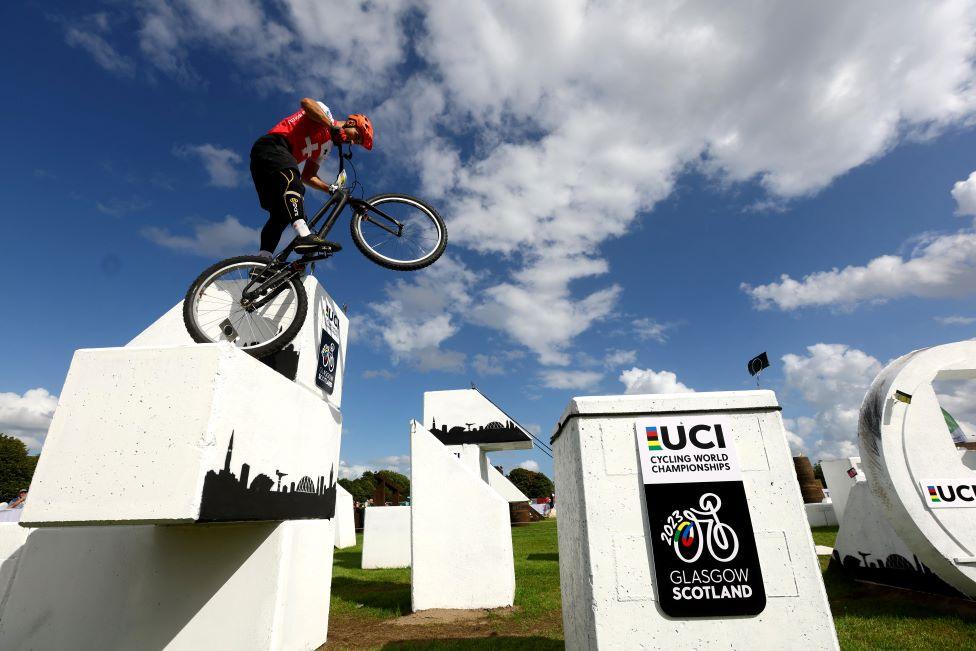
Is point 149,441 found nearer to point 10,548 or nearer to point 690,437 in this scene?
point 10,548

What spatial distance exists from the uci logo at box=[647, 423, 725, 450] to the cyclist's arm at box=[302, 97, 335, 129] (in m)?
5.16

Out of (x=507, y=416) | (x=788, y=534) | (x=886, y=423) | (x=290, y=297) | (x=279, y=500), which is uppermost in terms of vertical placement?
(x=507, y=416)

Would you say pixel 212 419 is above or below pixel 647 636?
above

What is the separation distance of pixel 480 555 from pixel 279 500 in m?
5.08

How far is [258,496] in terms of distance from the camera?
13.2 ft

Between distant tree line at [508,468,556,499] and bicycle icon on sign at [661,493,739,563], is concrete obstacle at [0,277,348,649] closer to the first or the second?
bicycle icon on sign at [661,493,739,563]

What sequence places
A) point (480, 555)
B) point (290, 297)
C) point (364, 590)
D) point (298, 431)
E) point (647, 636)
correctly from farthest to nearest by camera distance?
point (364, 590)
point (480, 555)
point (290, 297)
point (298, 431)
point (647, 636)

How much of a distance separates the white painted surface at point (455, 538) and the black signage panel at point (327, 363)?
293 centimetres

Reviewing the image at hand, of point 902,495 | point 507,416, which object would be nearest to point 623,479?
point 902,495

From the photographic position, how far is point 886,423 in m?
6.52

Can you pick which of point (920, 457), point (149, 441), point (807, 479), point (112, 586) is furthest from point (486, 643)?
point (807, 479)

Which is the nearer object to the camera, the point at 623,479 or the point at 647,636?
the point at 647,636

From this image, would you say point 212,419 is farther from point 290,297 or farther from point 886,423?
point 886,423

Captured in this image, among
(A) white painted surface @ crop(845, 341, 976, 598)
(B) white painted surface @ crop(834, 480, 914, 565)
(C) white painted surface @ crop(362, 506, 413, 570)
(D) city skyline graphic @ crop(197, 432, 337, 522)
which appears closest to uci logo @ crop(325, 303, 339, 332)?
(D) city skyline graphic @ crop(197, 432, 337, 522)
